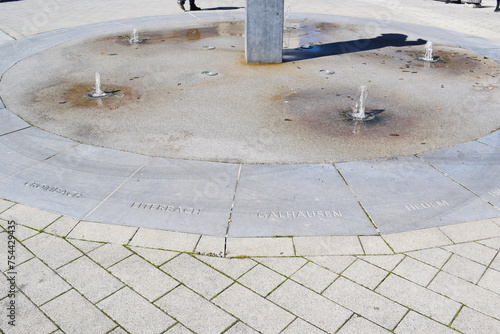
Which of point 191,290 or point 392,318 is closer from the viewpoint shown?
point 392,318

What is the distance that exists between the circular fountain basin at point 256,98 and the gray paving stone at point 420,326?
293 cm

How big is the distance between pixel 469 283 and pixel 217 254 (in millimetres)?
2376

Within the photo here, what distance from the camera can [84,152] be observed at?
6.40 m

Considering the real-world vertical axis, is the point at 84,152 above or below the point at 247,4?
below

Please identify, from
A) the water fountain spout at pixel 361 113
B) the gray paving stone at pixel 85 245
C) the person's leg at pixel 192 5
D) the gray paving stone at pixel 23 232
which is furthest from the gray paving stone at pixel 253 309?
the person's leg at pixel 192 5

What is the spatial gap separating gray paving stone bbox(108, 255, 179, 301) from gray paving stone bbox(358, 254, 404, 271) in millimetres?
1890

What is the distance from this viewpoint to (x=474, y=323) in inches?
141

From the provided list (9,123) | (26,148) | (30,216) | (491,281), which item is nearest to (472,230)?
(491,281)

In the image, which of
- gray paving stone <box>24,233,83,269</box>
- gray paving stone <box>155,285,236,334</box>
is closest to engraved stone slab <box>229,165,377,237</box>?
gray paving stone <box>155,285,236,334</box>

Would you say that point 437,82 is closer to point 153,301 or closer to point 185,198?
point 185,198

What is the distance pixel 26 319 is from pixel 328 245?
2835 mm

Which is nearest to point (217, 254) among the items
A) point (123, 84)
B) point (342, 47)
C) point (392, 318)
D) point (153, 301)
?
point (153, 301)

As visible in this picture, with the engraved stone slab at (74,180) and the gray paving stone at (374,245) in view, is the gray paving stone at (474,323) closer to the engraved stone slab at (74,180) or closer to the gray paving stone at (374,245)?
the gray paving stone at (374,245)

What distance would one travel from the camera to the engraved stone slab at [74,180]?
5191 millimetres
